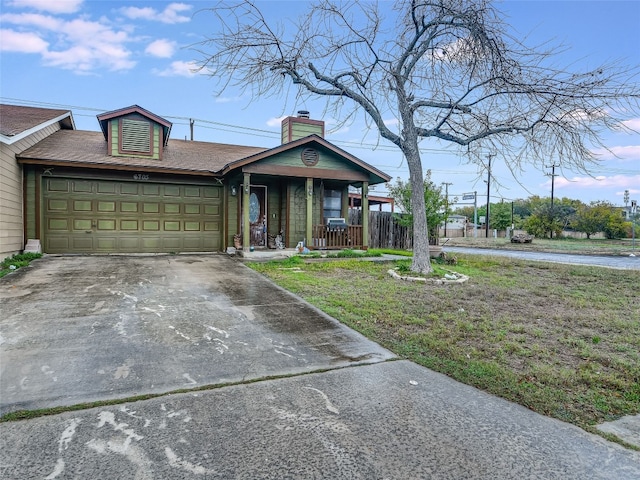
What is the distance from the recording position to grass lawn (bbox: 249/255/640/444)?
2.95 metres

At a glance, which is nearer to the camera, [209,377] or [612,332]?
[209,377]

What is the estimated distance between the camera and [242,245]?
38.4ft

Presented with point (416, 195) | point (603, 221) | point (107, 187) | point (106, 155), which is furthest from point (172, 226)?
point (603, 221)

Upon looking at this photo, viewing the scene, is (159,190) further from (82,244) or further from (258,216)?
(258,216)

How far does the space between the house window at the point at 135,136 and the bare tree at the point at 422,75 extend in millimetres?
5329

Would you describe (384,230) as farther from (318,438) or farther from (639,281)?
(318,438)

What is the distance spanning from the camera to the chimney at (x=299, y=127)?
13711mm

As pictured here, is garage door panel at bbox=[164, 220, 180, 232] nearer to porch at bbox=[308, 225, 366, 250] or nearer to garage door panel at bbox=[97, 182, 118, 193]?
garage door panel at bbox=[97, 182, 118, 193]

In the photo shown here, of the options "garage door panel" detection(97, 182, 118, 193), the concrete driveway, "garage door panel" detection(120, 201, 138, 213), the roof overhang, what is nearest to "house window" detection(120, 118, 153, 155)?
"garage door panel" detection(97, 182, 118, 193)

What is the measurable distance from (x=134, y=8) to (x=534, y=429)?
12413 millimetres

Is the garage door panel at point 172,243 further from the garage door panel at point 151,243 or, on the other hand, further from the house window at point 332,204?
the house window at point 332,204

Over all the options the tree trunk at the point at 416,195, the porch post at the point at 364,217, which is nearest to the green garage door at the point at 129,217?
the porch post at the point at 364,217

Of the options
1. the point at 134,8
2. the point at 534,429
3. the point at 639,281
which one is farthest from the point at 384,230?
the point at 534,429

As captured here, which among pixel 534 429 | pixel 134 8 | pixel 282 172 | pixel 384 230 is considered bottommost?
pixel 534 429
